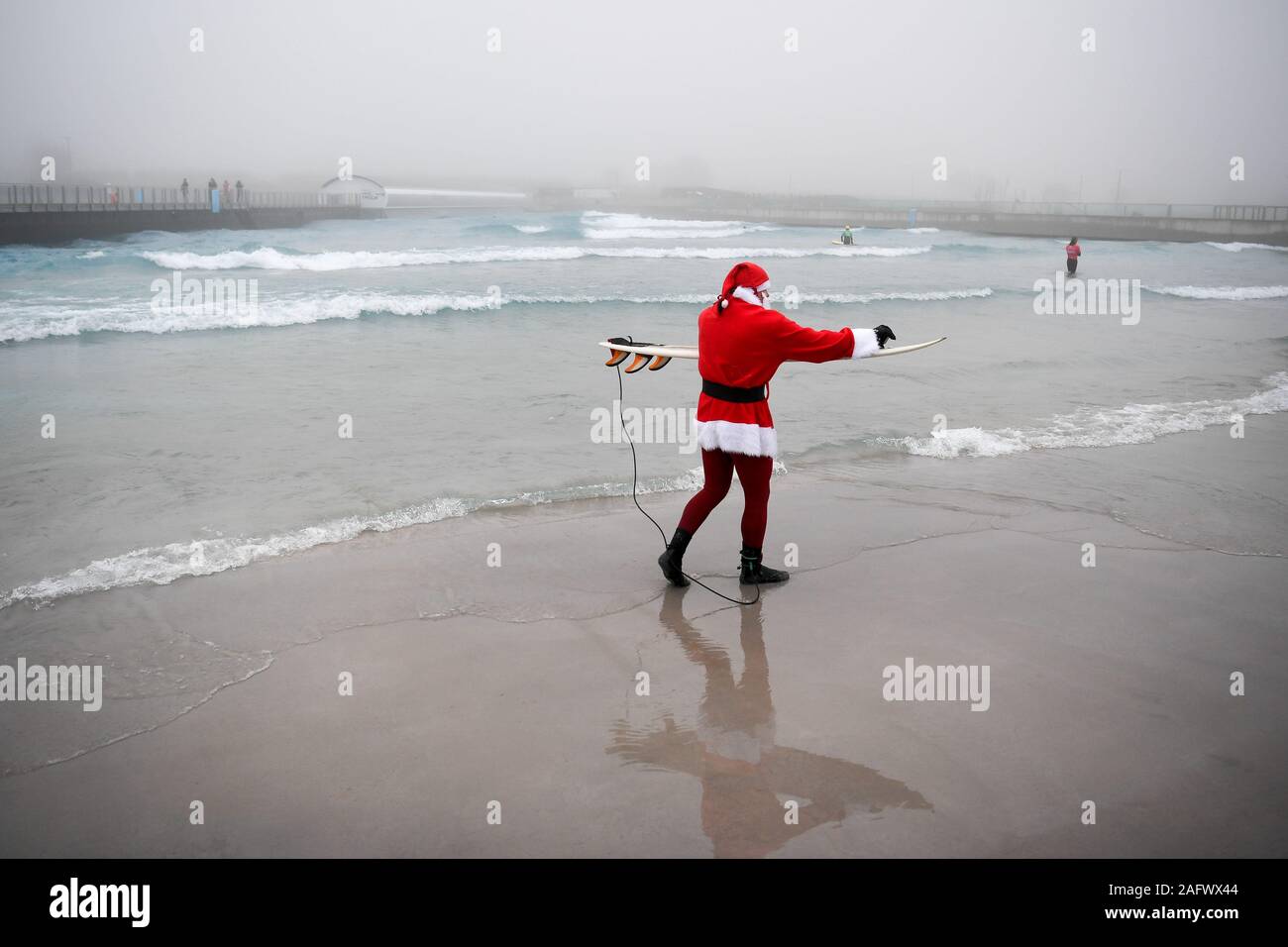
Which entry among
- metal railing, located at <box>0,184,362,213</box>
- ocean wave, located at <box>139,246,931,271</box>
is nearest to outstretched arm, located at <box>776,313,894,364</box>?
ocean wave, located at <box>139,246,931,271</box>

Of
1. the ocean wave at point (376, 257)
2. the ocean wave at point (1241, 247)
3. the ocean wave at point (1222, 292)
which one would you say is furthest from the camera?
the ocean wave at point (1241, 247)

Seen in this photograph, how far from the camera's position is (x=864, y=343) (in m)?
4.84

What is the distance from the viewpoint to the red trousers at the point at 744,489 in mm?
5164

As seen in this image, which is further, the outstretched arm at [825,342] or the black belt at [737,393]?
the black belt at [737,393]

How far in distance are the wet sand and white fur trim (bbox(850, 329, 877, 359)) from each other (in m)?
1.37

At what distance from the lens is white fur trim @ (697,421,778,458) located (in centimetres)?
503

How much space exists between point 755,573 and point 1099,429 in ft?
18.9

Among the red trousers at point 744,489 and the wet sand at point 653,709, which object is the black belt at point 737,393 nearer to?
the red trousers at point 744,489

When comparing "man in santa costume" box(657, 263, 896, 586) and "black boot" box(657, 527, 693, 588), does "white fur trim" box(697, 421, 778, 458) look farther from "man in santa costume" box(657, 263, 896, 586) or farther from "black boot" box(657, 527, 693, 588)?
"black boot" box(657, 527, 693, 588)

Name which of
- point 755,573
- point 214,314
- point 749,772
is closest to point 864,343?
point 755,573

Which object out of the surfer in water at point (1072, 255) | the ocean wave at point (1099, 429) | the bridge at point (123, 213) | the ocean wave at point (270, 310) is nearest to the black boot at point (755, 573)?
the ocean wave at point (1099, 429)

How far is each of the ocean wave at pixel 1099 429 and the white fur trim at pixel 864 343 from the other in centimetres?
377

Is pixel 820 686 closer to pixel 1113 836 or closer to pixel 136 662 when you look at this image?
pixel 1113 836
